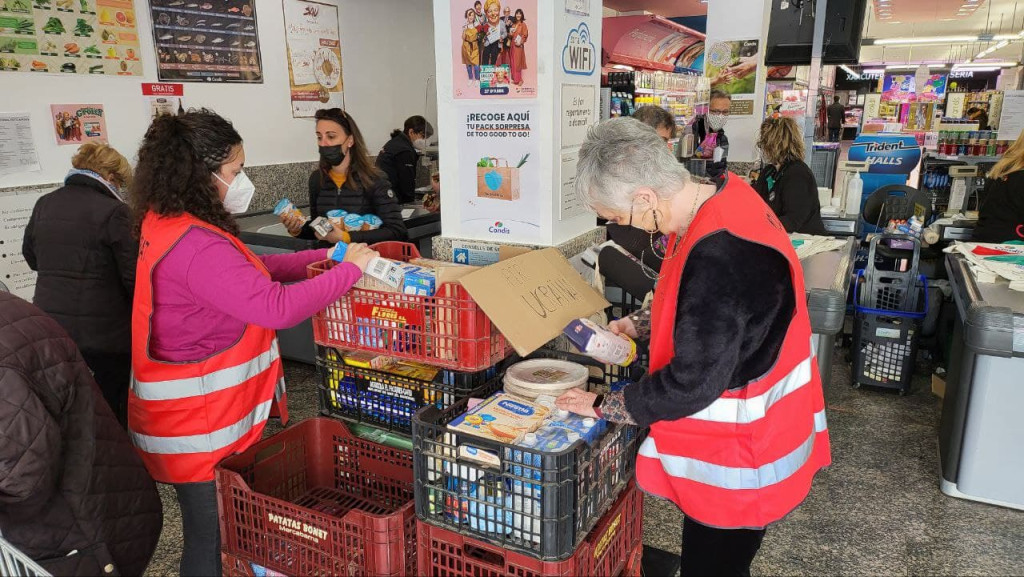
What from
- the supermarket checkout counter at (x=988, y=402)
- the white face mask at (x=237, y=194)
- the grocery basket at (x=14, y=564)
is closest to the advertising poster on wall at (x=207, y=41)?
the white face mask at (x=237, y=194)

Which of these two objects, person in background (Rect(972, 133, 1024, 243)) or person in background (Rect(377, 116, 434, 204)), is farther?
person in background (Rect(377, 116, 434, 204))

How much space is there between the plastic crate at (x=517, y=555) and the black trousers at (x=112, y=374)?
2259 mm

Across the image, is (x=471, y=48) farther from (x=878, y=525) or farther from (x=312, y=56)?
(x=312, y=56)

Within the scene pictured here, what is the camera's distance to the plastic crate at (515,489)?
144 cm

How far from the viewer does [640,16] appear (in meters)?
12.2

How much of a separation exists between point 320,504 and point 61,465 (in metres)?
0.70

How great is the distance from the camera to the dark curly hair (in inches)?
75.6

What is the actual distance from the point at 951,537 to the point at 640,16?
11.0 meters

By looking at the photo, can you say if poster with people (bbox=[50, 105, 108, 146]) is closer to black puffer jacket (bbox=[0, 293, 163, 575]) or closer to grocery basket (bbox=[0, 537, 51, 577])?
black puffer jacket (bbox=[0, 293, 163, 575])

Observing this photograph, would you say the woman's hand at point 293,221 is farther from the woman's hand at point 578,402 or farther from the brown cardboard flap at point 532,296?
the woman's hand at point 578,402

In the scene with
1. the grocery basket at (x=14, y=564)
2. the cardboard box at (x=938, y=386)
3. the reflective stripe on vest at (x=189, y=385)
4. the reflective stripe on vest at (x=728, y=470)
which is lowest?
the cardboard box at (x=938, y=386)

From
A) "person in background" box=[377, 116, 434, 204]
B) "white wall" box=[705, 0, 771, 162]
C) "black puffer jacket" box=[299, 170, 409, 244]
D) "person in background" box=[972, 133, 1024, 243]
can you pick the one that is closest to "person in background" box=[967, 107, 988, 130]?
"white wall" box=[705, 0, 771, 162]

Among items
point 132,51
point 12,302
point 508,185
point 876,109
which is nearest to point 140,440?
point 12,302

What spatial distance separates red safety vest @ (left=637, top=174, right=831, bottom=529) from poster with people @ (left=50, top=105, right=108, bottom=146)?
171 inches
